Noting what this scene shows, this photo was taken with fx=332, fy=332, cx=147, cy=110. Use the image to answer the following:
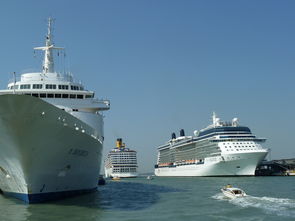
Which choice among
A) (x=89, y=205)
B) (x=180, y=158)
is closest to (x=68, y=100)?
(x=89, y=205)

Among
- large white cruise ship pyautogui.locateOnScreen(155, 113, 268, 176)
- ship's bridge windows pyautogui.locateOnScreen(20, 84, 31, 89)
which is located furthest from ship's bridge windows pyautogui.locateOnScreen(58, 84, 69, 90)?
large white cruise ship pyautogui.locateOnScreen(155, 113, 268, 176)

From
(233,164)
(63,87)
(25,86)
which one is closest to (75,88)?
(63,87)

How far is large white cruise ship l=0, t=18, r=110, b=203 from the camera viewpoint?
1658 cm

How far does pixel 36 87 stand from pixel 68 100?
11.0 ft

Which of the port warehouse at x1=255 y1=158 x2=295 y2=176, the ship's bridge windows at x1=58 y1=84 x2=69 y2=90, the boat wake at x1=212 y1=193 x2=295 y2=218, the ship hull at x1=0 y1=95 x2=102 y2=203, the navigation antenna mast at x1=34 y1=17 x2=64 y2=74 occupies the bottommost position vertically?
the boat wake at x1=212 y1=193 x2=295 y2=218

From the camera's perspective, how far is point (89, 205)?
20625 millimetres

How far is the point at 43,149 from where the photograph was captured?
17.9 meters

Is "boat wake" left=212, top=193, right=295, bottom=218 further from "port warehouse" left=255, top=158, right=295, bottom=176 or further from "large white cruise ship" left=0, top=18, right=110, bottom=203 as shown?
"port warehouse" left=255, top=158, right=295, bottom=176

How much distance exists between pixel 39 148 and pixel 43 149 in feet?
0.93

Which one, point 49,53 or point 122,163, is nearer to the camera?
point 49,53

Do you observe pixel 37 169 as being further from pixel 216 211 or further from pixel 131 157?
pixel 131 157

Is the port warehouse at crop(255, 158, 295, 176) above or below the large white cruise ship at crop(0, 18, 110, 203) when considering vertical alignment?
below

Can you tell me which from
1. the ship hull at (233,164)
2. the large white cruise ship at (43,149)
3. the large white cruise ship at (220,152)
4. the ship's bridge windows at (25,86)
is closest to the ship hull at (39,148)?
the large white cruise ship at (43,149)

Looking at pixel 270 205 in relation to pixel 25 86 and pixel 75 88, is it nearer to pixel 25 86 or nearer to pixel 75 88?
pixel 75 88
